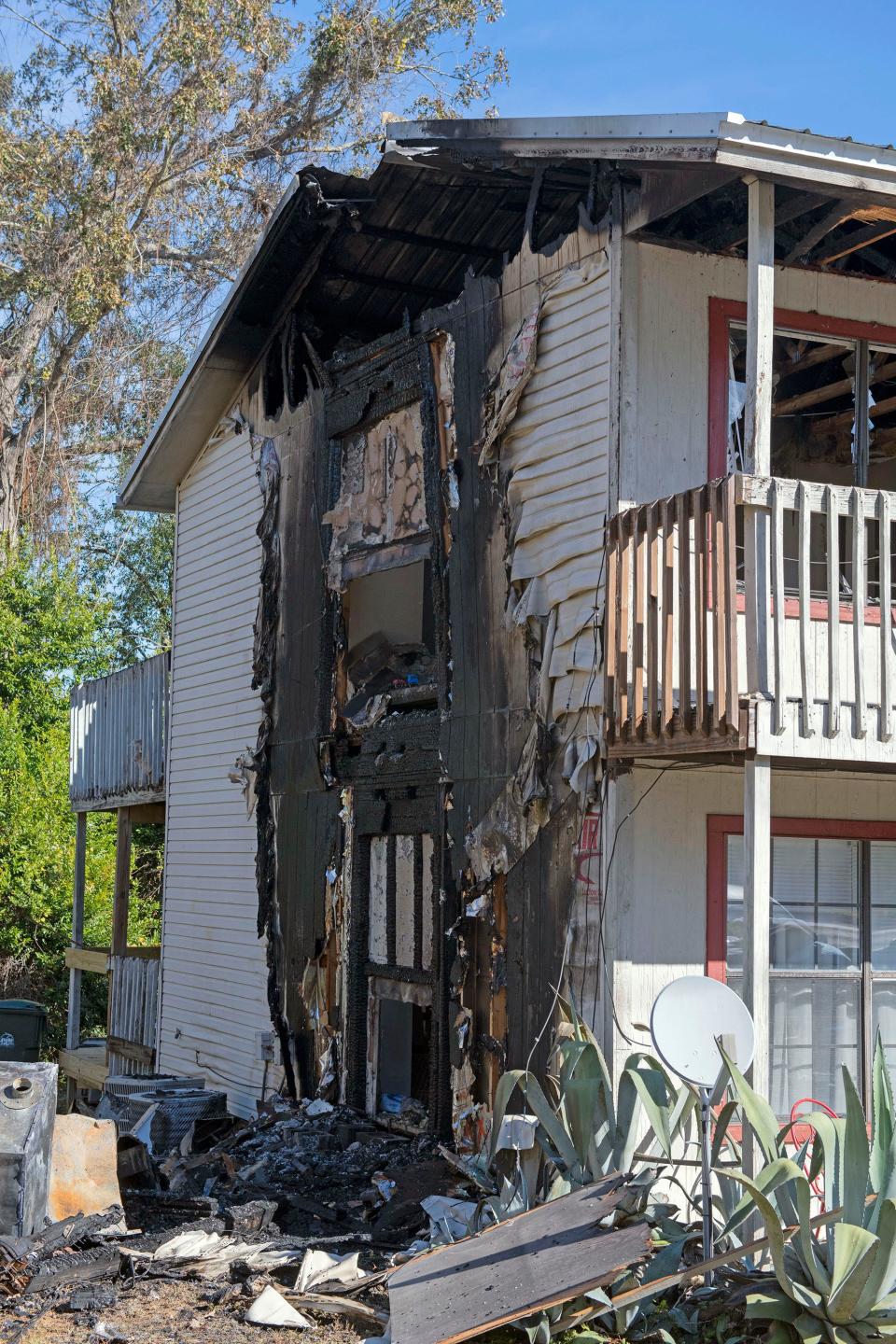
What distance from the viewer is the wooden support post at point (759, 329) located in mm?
7457

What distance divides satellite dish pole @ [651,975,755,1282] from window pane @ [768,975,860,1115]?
2327mm

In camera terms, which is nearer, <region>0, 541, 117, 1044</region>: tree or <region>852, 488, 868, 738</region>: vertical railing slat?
<region>852, 488, 868, 738</region>: vertical railing slat

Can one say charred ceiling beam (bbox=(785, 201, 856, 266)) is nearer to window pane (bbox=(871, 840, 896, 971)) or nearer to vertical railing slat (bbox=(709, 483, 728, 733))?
vertical railing slat (bbox=(709, 483, 728, 733))

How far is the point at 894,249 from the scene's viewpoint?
9.36m

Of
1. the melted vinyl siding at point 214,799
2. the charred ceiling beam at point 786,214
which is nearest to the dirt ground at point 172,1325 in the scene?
the melted vinyl siding at point 214,799

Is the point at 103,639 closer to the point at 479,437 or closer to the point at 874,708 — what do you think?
the point at 479,437

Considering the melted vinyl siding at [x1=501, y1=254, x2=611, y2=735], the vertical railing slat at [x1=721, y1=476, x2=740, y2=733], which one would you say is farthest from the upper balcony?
the melted vinyl siding at [x1=501, y1=254, x2=611, y2=735]

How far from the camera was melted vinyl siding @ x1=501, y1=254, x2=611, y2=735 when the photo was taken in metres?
8.85

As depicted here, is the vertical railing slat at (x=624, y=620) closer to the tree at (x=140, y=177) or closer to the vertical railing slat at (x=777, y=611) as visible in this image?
the vertical railing slat at (x=777, y=611)

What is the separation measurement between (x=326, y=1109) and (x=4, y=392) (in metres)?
18.7

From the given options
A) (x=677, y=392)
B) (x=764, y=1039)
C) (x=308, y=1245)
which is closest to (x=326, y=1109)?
(x=308, y=1245)

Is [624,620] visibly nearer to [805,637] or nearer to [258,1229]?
[805,637]

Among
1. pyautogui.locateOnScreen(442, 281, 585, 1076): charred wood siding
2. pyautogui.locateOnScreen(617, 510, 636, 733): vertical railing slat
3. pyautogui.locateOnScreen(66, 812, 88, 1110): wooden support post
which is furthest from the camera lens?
pyautogui.locateOnScreen(66, 812, 88, 1110): wooden support post

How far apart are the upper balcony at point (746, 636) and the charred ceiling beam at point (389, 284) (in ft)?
15.7
